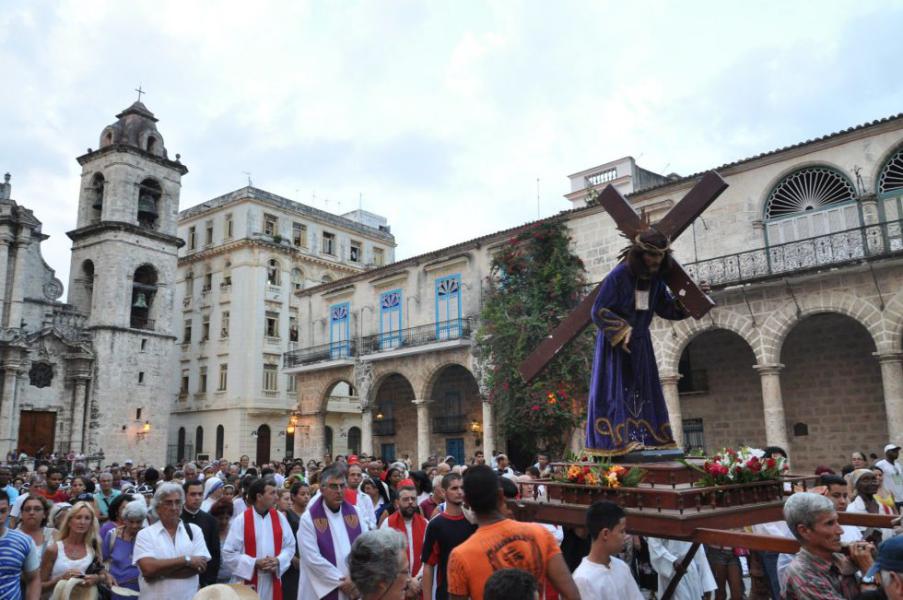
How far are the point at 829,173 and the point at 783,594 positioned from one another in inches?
596

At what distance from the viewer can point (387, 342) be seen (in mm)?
24797

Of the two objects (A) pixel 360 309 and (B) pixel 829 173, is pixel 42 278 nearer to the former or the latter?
(A) pixel 360 309

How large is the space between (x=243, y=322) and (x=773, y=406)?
2650 centimetres

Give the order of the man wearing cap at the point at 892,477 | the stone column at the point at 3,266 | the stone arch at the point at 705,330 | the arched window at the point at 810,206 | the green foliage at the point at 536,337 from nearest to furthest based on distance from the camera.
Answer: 1. the man wearing cap at the point at 892,477
2. the arched window at the point at 810,206
3. the stone arch at the point at 705,330
4. the green foliage at the point at 536,337
5. the stone column at the point at 3,266

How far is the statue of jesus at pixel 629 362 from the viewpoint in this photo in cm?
534

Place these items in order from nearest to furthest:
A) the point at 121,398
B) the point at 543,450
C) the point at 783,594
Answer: the point at 783,594 → the point at 543,450 → the point at 121,398

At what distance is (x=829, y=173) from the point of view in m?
Answer: 16.2

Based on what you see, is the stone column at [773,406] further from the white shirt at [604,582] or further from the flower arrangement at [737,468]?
the white shirt at [604,582]

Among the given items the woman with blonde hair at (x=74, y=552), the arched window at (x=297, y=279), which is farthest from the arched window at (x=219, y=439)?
the woman with blonde hair at (x=74, y=552)

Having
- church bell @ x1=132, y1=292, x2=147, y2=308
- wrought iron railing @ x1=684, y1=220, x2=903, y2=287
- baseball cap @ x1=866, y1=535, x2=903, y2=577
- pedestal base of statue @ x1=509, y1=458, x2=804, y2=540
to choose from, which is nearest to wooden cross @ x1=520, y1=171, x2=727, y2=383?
pedestal base of statue @ x1=509, y1=458, x2=804, y2=540

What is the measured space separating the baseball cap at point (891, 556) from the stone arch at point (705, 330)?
14258 mm

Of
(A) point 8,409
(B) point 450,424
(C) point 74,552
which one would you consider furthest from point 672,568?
(A) point 8,409

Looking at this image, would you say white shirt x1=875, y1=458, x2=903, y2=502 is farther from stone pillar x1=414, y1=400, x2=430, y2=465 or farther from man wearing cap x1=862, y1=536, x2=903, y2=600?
stone pillar x1=414, y1=400, x2=430, y2=465

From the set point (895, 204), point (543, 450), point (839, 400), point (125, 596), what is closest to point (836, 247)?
point (895, 204)
